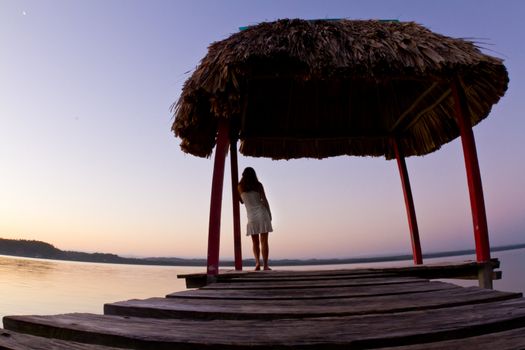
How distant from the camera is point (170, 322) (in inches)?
54.1

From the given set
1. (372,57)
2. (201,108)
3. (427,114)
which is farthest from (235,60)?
(427,114)

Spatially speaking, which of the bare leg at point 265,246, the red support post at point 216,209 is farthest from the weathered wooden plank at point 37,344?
the bare leg at point 265,246

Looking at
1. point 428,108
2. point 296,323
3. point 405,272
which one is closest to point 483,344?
point 296,323

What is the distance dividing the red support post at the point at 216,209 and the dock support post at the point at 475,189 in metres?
2.65

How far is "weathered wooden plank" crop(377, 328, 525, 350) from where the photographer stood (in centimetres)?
98

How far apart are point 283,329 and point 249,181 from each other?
3480 millimetres

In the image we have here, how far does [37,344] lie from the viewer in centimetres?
106

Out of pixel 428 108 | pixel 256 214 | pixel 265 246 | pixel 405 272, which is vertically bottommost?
pixel 405 272

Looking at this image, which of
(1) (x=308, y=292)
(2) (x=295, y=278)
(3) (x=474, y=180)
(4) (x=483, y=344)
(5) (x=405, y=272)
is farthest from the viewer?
(3) (x=474, y=180)

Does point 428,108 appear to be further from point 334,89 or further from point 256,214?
point 256,214

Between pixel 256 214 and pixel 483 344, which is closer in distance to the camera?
pixel 483 344

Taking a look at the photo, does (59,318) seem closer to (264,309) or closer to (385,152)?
(264,309)

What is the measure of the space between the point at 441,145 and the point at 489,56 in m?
1.76

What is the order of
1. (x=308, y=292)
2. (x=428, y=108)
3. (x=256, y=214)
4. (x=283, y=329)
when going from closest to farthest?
(x=283, y=329) → (x=308, y=292) → (x=256, y=214) → (x=428, y=108)
